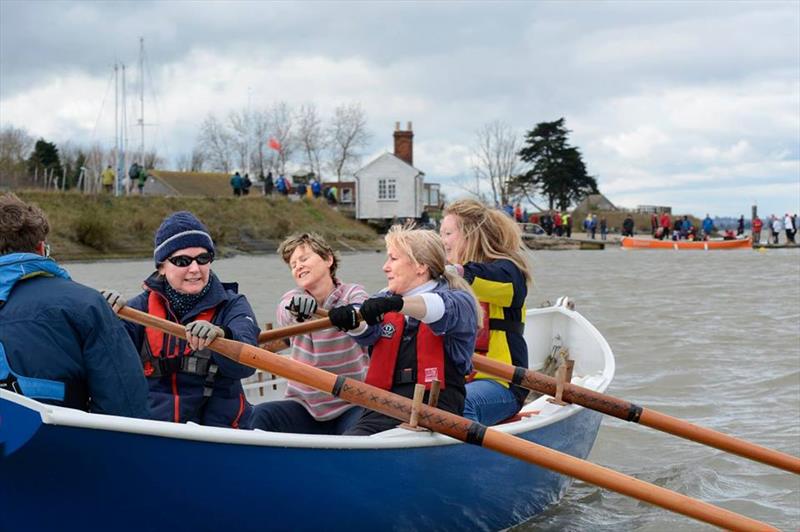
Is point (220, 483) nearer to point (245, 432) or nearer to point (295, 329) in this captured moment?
point (245, 432)

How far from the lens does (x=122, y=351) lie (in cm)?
323

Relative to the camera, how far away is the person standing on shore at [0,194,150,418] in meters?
3.07

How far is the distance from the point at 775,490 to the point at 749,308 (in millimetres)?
9768

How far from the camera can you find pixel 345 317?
399cm

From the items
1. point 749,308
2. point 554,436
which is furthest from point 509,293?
point 749,308

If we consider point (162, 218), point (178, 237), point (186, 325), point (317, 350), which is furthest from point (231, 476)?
point (162, 218)

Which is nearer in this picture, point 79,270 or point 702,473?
point 702,473

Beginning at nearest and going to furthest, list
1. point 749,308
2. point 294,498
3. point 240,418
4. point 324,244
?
point 294,498, point 240,418, point 324,244, point 749,308

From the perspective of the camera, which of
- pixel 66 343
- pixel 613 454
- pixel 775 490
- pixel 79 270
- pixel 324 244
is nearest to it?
pixel 66 343

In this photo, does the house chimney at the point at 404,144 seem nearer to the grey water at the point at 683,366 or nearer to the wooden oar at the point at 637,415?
the grey water at the point at 683,366

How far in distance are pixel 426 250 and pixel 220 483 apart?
4.46ft

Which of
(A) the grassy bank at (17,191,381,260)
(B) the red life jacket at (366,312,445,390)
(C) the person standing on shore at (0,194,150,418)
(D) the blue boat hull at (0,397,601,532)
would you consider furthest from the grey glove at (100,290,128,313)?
(A) the grassy bank at (17,191,381,260)

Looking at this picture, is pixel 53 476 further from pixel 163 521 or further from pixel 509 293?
pixel 509 293

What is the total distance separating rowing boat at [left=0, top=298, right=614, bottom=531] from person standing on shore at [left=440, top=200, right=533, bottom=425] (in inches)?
14.1
